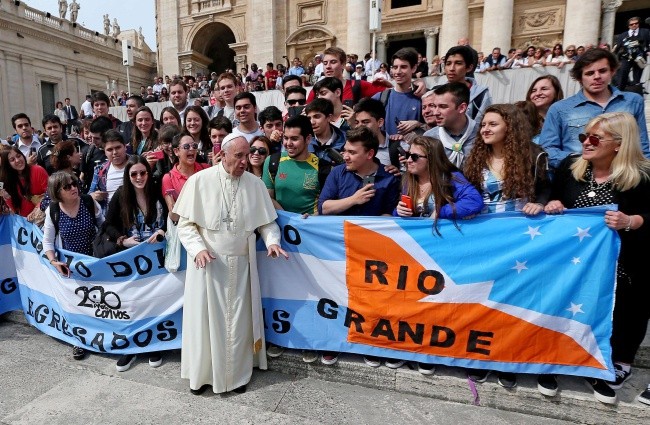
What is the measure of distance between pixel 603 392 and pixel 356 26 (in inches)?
887

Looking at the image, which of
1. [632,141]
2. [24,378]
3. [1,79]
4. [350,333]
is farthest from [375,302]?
[1,79]

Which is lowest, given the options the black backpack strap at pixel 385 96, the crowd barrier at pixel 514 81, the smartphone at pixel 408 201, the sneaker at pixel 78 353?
the sneaker at pixel 78 353

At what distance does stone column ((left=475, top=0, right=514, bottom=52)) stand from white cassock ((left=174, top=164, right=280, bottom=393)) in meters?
21.1

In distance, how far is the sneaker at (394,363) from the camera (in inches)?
128

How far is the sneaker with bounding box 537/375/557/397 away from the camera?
2814 millimetres

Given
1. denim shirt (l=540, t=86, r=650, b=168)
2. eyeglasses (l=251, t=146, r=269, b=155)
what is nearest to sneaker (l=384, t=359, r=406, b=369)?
denim shirt (l=540, t=86, r=650, b=168)

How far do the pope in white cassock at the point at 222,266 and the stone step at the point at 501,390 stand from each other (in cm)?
63

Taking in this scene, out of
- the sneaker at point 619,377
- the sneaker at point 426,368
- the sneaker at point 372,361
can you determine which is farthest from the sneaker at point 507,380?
the sneaker at point 372,361

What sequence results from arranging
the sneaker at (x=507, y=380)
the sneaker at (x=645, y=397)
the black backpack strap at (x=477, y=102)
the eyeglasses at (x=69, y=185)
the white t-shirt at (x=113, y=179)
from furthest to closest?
the white t-shirt at (x=113, y=179) → the black backpack strap at (x=477, y=102) → the eyeglasses at (x=69, y=185) → the sneaker at (x=507, y=380) → the sneaker at (x=645, y=397)

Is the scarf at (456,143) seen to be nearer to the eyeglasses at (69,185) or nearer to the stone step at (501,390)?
the stone step at (501,390)

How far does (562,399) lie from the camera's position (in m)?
2.83

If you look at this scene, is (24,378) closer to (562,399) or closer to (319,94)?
(319,94)

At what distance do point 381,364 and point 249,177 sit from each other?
1.87 metres

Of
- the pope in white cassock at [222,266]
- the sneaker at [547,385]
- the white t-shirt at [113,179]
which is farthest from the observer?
the white t-shirt at [113,179]
